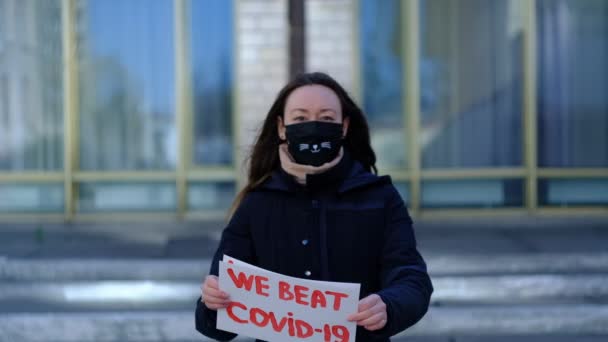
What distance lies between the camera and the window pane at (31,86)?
8.73 metres

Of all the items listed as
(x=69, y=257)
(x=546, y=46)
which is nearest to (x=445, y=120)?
(x=546, y=46)

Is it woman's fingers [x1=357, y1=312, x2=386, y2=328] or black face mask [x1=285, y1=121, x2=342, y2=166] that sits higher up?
black face mask [x1=285, y1=121, x2=342, y2=166]

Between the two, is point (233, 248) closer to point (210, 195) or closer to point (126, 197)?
point (210, 195)

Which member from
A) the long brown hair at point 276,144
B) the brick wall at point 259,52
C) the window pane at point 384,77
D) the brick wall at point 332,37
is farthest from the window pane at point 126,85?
the long brown hair at point 276,144

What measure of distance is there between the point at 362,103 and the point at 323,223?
6.83 meters

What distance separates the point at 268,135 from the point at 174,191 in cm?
664

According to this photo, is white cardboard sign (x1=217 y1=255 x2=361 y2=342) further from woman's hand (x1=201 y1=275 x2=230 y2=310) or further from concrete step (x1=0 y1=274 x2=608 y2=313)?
concrete step (x1=0 y1=274 x2=608 y2=313)

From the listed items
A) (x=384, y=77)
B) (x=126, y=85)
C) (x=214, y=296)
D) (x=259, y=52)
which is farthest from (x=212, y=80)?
(x=214, y=296)

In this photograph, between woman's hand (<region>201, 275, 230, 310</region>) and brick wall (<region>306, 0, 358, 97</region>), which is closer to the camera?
woman's hand (<region>201, 275, 230, 310</region>)

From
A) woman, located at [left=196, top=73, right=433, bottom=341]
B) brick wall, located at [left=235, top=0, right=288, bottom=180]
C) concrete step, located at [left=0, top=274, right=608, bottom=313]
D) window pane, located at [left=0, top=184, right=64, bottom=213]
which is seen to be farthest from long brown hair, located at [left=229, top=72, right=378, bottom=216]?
window pane, located at [left=0, top=184, right=64, bottom=213]

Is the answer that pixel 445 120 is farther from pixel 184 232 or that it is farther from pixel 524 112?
pixel 184 232

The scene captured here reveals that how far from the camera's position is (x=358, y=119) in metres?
2.30

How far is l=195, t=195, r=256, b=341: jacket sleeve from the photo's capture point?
7.03 ft

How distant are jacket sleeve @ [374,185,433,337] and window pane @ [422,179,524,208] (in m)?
6.78
